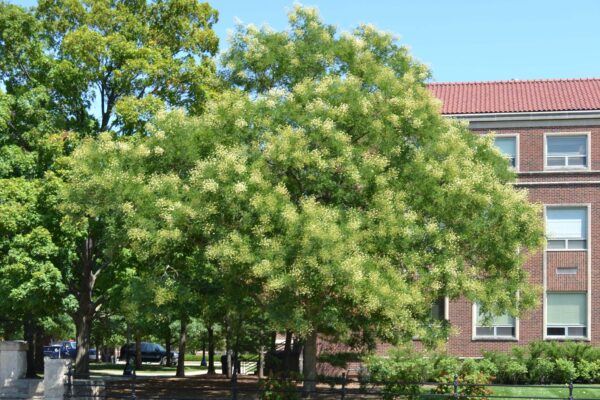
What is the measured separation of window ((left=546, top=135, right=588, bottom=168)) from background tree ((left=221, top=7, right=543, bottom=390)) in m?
13.7

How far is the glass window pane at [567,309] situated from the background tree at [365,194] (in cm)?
1247

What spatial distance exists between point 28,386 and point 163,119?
30.4ft

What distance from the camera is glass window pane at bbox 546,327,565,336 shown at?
37688 mm

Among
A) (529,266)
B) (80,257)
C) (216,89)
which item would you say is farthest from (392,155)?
(529,266)

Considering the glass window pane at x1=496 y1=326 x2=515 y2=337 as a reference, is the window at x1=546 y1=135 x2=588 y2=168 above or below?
above

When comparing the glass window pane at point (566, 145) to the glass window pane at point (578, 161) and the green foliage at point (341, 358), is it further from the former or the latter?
the green foliage at point (341, 358)

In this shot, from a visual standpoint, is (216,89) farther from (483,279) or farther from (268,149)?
(483,279)

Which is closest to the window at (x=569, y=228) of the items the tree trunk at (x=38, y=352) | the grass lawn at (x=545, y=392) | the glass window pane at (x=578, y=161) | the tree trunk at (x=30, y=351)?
the glass window pane at (x=578, y=161)

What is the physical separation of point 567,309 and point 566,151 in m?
6.69

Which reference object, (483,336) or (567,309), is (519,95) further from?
(483,336)

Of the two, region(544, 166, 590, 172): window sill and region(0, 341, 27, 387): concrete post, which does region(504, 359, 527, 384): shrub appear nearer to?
region(544, 166, 590, 172): window sill

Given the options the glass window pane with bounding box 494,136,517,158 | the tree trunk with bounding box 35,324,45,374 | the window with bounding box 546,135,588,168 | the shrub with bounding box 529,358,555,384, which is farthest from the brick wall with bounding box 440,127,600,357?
the tree trunk with bounding box 35,324,45,374

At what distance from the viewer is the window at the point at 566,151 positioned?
3838 centimetres

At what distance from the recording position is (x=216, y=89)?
98.2ft
